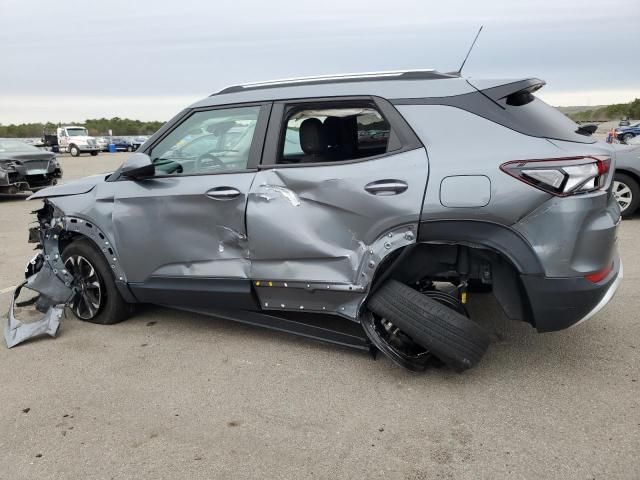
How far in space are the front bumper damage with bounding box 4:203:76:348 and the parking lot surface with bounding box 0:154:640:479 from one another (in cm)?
12

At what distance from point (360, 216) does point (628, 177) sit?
6202mm

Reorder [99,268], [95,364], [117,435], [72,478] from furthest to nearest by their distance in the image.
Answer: [99,268] → [95,364] → [117,435] → [72,478]

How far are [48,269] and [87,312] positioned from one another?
1.54 feet

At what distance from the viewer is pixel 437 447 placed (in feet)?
8.59

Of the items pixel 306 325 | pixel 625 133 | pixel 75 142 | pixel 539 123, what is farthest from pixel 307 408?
pixel 75 142

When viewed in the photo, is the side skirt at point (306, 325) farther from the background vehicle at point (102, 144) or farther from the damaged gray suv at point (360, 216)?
the background vehicle at point (102, 144)

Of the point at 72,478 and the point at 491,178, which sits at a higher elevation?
the point at 491,178

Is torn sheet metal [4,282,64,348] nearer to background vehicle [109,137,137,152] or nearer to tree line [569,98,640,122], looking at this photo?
background vehicle [109,137,137,152]

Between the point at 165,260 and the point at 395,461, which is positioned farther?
the point at 165,260

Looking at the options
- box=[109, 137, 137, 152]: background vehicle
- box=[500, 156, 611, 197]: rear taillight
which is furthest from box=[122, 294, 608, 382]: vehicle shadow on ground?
box=[109, 137, 137, 152]: background vehicle

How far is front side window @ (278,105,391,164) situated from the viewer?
3576mm

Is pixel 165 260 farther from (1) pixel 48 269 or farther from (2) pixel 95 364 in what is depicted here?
(1) pixel 48 269

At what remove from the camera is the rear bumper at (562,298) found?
287 cm

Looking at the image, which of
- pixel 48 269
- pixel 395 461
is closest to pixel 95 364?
pixel 48 269
